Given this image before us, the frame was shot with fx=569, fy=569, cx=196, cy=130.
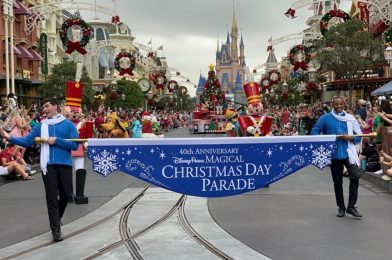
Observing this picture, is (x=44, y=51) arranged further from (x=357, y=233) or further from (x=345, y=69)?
(x=357, y=233)

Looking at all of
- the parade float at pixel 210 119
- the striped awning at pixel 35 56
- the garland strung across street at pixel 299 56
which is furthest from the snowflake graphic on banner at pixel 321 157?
the striped awning at pixel 35 56

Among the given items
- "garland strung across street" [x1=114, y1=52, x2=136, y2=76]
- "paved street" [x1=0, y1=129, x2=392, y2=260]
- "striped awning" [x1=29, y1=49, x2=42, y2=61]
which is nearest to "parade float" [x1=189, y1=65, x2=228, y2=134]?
"garland strung across street" [x1=114, y1=52, x2=136, y2=76]

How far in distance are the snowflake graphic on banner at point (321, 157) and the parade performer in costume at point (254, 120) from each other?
3.63 meters

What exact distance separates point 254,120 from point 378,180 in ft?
9.58

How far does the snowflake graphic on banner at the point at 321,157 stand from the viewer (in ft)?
24.2

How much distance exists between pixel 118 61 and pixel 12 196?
24549 mm

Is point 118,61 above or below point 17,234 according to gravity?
above

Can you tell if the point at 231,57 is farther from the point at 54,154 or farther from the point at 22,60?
the point at 54,154

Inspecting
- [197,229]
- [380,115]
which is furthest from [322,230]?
[380,115]

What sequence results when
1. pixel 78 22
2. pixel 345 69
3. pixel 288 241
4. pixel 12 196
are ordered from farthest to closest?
pixel 345 69
pixel 78 22
pixel 12 196
pixel 288 241

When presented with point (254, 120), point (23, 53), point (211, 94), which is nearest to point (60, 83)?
point (23, 53)

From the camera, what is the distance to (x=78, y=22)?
2692 centimetres

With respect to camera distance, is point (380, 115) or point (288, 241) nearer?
point (288, 241)

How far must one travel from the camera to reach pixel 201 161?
275 inches
